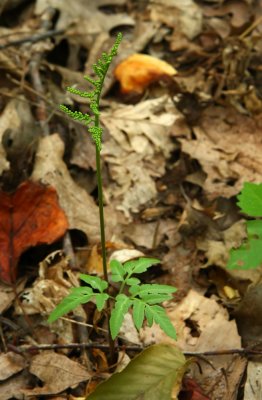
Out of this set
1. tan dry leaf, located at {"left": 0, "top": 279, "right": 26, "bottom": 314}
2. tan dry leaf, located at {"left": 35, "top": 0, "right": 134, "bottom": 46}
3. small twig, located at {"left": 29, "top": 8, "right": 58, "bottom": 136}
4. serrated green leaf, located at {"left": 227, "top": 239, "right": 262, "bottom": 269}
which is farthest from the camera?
tan dry leaf, located at {"left": 35, "top": 0, "right": 134, "bottom": 46}

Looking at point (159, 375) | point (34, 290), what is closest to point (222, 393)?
point (159, 375)

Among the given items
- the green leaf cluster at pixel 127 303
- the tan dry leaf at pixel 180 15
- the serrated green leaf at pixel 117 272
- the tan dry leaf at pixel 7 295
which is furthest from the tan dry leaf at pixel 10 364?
the tan dry leaf at pixel 180 15

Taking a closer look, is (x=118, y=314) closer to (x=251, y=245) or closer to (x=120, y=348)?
(x=120, y=348)

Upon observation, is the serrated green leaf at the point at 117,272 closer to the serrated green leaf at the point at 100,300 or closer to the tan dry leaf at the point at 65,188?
the serrated green leaf at the point at 100,300

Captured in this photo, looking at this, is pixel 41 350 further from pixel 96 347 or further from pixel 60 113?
pixel 60 113

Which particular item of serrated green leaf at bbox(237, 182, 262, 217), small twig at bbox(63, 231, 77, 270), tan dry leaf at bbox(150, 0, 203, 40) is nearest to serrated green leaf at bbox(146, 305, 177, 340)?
serrated green leaf at bbox(237, 182, 262, 217)

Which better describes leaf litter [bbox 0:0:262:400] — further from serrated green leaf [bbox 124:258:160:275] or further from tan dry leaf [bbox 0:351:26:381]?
serrated green leaf [bbox 124:258:160:275]

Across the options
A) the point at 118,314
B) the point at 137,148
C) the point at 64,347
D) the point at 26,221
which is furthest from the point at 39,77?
the point at 118,314
